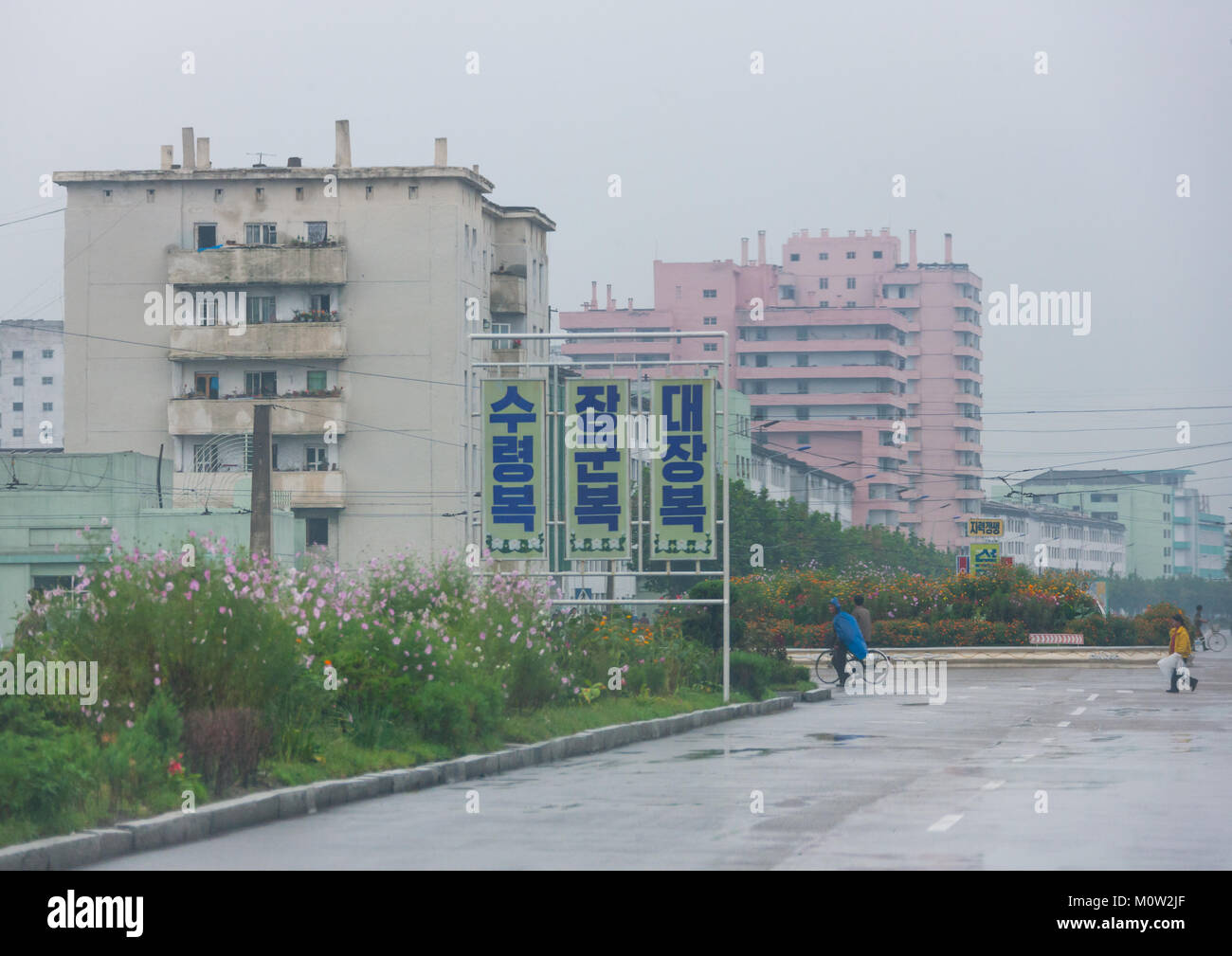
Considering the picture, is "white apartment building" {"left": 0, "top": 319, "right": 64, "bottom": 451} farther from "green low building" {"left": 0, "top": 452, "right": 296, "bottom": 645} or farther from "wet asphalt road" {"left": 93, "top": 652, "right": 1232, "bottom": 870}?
"wet asphalt road" {"left": 93, "top": 652, "right": 1232, "bottom": 870}

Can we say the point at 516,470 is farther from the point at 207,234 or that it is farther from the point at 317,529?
the point at 207,234

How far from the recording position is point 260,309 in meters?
76.4

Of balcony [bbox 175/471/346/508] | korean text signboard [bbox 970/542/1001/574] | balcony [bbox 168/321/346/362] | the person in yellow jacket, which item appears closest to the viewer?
the person in yellow jacket

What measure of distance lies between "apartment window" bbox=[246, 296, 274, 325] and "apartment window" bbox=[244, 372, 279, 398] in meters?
2.29

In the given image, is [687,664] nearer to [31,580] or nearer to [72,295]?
[31,580]

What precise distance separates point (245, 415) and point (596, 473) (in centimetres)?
5325

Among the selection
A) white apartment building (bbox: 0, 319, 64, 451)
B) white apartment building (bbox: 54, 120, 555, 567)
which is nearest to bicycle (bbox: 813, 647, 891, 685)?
white apartment building (bbox: 54, 120, 555, 567)

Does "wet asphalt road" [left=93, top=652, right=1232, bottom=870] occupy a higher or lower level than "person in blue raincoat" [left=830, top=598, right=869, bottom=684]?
lower

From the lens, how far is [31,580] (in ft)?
208

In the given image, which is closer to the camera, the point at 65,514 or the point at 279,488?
the point at 65,514

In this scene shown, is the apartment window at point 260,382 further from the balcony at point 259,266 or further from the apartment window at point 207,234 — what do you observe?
the apartment window at point 207,234

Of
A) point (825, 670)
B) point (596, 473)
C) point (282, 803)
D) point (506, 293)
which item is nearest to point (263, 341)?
point (506, 293)

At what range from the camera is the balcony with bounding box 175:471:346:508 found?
73688 mm
